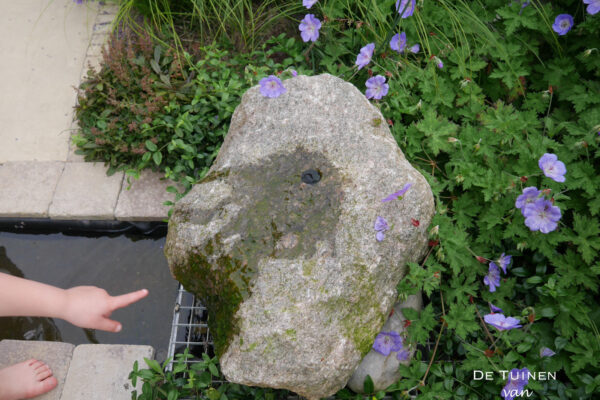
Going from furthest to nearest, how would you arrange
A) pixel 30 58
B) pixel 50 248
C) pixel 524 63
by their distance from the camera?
pixel 30 58 → pixel 50 248 → pixel 524 63

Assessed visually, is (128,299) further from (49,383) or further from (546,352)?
(546,352)

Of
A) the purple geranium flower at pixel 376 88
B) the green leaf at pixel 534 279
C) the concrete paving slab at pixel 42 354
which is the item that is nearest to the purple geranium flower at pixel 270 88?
the purple geranium flower at pixel 376 88


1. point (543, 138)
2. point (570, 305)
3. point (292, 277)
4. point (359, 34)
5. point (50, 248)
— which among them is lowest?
point (50, 248)

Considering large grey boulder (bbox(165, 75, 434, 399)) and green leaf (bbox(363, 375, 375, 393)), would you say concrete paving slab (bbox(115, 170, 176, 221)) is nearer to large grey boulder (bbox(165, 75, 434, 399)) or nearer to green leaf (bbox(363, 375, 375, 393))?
large grey boulder (bbox(165, 75, 434, 399))

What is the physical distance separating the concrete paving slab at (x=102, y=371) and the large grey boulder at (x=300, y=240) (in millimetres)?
679

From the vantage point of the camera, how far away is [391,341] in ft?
6.43

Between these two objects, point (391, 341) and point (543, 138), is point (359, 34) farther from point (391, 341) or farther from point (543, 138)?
point (391, 341)

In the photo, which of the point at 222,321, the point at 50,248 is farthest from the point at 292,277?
the point at 50,248

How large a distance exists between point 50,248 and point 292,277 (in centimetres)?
195

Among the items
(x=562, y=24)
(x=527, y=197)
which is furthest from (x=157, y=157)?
(x=562, y=24)

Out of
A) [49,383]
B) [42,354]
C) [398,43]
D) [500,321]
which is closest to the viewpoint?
[500,321]

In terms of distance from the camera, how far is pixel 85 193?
2.77 m

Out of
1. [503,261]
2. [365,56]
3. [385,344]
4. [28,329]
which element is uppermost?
[365,56]

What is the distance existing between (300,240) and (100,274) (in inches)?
62.8
